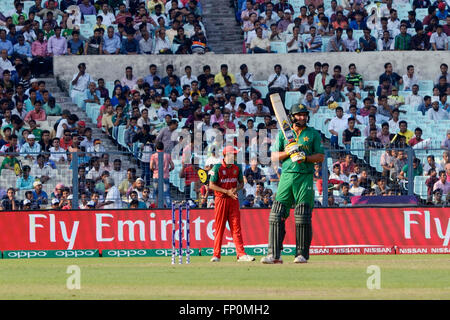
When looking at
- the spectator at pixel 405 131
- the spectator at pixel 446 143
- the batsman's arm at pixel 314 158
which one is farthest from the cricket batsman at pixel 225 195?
the spectator at pixel 405 131

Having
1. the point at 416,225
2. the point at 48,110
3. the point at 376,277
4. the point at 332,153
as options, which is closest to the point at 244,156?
the point at 332,153

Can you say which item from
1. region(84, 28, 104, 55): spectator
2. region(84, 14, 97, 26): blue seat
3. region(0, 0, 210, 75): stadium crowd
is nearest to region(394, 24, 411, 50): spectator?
region(0, 0, 210, 75): stadium crowd

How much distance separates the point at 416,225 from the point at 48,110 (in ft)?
36.3

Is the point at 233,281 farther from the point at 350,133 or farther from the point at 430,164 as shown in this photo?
the point at 350,133

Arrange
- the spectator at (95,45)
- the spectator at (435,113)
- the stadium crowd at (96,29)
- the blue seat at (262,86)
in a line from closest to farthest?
the spectator at (435,113) → the blue seat at (262,86) → the stadium crowd at (96,29) → the spectator at (95,45)

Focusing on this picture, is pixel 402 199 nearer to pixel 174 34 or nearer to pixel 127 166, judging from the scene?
pixel 127 166

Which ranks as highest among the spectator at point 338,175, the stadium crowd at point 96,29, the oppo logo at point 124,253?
the stadium crowd at point 96,29

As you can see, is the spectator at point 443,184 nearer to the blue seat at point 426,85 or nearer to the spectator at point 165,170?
the spectator at point 165,170

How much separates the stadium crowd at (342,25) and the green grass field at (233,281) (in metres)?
14.8

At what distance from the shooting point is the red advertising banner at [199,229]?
23000mm

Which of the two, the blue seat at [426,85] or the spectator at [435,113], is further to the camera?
the blue seat at [426,85]

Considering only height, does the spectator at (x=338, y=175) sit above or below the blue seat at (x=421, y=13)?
below

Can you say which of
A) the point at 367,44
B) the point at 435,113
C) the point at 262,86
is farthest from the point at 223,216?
the point at 367,44

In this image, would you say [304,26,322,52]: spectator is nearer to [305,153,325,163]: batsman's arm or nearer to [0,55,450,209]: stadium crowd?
[0,55,450,209]: stadium crowd
